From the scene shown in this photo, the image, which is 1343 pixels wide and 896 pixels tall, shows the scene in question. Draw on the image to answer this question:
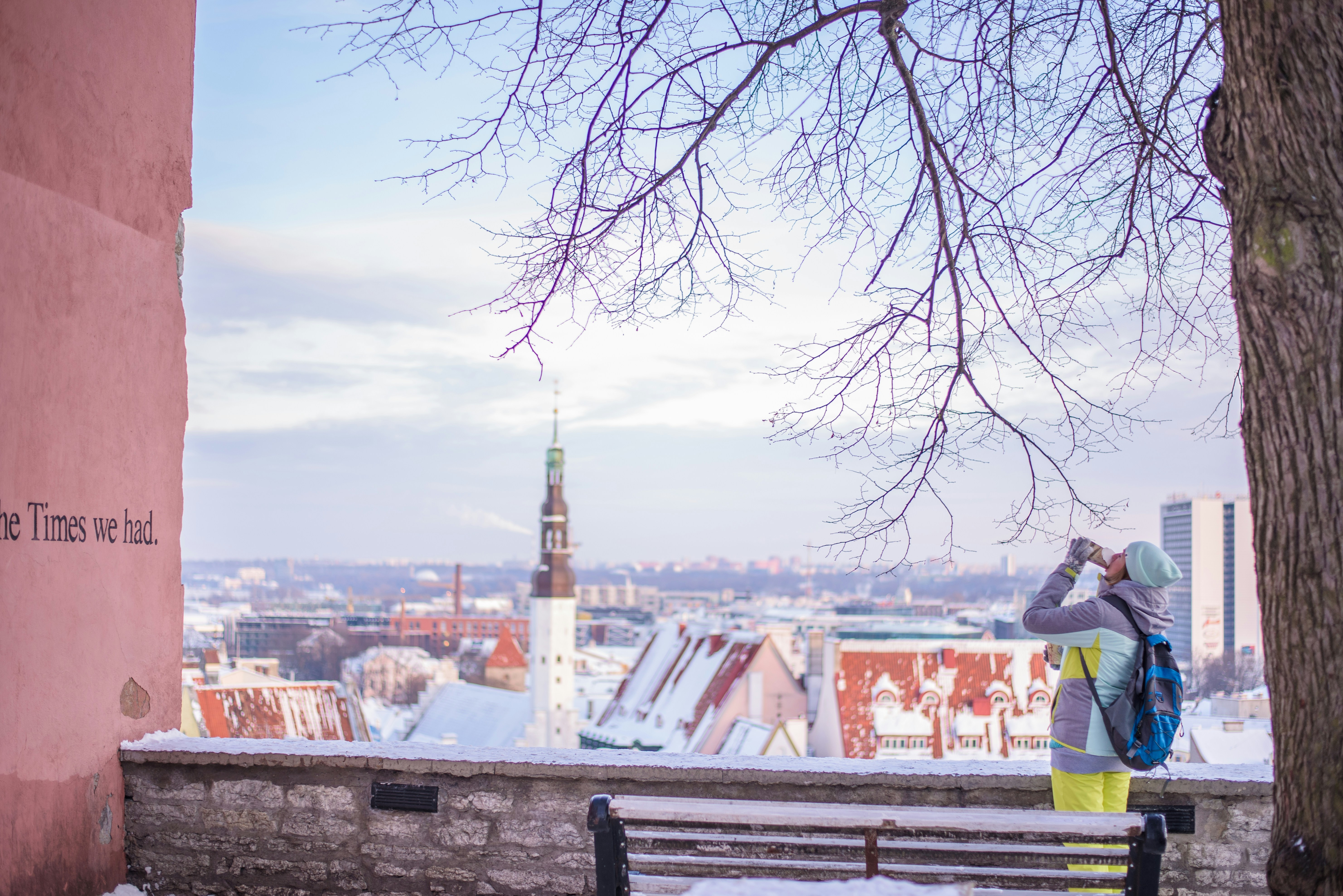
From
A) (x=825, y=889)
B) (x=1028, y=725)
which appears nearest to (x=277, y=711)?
(x=1028, y=725)

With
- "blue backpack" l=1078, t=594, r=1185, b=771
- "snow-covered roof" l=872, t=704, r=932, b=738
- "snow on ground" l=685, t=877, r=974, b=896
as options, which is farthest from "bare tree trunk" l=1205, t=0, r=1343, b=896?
"snow-covered roof" l=872, t=704, r=932, b=738

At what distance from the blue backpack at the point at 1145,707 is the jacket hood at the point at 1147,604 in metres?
0.02

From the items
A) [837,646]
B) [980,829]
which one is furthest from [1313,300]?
[837,646]

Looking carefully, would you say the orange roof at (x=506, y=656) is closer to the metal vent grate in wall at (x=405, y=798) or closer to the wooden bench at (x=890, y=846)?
the metal vent grate in wall at (x=405, y=798)

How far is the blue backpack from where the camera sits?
12.0ft

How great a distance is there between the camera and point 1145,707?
3699 mm

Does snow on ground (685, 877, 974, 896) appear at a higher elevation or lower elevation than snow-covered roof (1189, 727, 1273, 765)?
higher

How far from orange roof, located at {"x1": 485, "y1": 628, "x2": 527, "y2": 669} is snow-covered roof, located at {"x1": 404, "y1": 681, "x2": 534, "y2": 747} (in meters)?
17.4

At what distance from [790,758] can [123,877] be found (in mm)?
2682

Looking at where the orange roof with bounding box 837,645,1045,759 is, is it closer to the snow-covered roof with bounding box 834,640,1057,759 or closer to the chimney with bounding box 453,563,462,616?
the snow-covered roof with bounding box 834,640,1057,759

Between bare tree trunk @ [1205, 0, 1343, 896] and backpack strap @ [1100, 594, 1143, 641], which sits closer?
bare tree trunk @ [1205, 0, 1343, 896]

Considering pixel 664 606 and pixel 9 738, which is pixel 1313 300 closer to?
pixel 9 738

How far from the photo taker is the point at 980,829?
2.84 metres

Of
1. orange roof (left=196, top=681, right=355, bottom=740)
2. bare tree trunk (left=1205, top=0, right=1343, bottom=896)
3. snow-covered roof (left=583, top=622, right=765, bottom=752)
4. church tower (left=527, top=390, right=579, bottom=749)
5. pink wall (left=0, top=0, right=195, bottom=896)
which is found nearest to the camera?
bare tree trunk (left=1205, top=0, right=1343, bottom=896)
